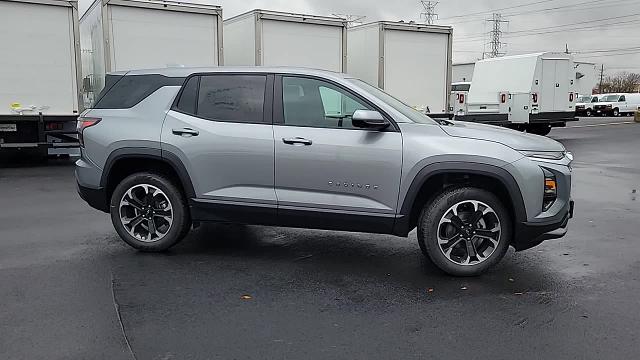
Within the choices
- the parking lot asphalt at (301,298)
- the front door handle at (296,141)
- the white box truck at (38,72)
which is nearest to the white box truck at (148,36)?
the white box truck at (38,72)

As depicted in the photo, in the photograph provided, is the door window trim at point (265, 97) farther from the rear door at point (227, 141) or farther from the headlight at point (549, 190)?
the headlight at point (549, 190)

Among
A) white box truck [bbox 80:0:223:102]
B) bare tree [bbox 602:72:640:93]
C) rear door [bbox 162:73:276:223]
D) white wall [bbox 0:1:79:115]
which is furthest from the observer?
bare tree [bbox 602:72:640:93]

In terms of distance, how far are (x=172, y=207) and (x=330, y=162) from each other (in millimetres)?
1684

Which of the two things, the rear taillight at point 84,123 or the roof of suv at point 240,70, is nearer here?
the roof of suv at point 240,70

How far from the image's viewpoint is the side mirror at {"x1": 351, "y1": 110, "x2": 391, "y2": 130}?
4945 mm

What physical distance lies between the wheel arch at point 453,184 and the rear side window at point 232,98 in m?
1.56

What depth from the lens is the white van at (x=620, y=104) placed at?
44844mm

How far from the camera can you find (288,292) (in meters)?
4.71

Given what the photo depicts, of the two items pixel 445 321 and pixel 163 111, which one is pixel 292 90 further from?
pixel 445 321

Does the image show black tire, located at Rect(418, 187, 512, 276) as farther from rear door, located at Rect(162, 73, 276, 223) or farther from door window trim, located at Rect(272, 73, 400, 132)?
rear door, located at Rect(162, 73, 276, 223)

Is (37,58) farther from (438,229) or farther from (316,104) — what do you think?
(438,229)

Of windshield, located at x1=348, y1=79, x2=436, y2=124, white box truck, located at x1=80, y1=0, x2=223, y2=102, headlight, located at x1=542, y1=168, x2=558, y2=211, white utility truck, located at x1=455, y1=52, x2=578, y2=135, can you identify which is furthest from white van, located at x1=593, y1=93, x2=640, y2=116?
headlight, located at x1=542, y1=168, x2=558, y2=211

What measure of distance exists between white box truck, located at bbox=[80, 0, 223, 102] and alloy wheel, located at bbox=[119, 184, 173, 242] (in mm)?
6198

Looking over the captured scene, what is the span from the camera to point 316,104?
538cm
